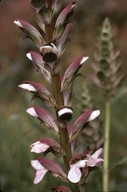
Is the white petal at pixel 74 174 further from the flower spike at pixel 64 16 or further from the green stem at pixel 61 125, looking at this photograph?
the flower spike at pixel 64 16

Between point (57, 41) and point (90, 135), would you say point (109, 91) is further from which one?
point (57, 41)

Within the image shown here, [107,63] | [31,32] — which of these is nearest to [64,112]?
[31,32]

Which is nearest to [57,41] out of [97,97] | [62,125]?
[62,125]

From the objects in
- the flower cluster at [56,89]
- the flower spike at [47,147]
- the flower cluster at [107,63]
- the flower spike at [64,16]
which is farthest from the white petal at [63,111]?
the flower cluster at [107,63]

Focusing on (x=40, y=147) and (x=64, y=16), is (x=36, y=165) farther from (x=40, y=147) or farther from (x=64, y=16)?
(x=64, y=16)

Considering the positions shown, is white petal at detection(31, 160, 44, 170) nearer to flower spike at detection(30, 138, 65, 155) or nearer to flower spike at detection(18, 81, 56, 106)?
flower spike at detection(30, 138, 65, 155)

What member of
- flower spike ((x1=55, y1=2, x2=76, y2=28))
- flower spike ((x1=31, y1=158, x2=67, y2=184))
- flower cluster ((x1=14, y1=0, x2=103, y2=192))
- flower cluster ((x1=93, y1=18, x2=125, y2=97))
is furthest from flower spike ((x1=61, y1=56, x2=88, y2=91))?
flower cluster ((x1=93, y1=18, x2=125, y2=97))
